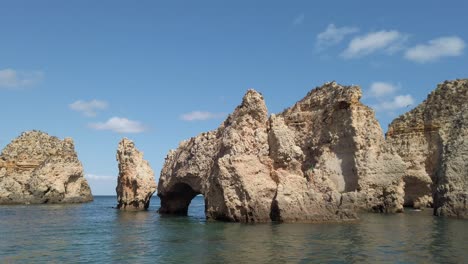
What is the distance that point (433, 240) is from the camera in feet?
63.3

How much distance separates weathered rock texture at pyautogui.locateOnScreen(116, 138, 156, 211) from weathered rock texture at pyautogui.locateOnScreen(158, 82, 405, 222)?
5.44 m

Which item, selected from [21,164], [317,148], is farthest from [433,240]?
[21,164]

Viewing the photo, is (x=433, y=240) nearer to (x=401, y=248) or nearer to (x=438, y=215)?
(x=401, y=248)

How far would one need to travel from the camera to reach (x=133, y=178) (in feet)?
147

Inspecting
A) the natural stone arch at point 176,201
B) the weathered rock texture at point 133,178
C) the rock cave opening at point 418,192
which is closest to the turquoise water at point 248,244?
the natural stone arch at point 176,201

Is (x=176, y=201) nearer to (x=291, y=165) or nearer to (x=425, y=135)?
(x=291, y=165)

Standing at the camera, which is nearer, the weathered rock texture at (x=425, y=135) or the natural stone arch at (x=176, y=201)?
the natural stone arch at (x=176, y=201)

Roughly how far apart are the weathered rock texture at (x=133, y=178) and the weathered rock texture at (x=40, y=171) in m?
28.3

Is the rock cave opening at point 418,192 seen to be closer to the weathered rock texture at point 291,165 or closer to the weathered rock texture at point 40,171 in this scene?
the weathered rock texture at point 291,165

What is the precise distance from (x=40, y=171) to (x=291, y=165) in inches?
2124

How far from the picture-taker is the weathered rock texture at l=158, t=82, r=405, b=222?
1035 inches

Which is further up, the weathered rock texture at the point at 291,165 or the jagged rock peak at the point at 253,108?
the jagged rock peak at the point at 253,108

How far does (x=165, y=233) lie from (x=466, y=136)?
19754 mm

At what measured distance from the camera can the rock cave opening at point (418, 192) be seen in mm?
46812
